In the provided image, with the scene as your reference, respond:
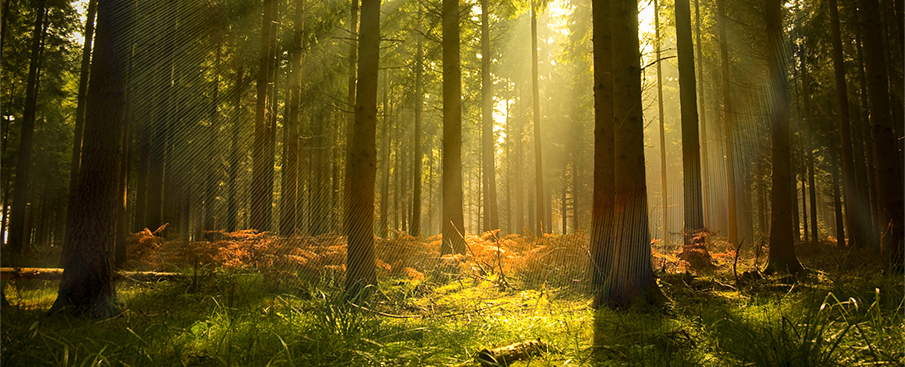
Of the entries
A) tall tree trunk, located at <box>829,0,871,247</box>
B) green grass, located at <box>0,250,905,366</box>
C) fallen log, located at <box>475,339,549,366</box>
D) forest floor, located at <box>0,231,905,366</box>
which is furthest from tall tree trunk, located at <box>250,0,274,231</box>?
tall tree trunk, located at <box>829,0,871,247</box>

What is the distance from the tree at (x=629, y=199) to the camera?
211 inches

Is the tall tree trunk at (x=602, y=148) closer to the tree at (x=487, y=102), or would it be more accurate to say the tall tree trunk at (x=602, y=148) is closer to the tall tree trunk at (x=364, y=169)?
the tall tree trunk at (x=364, y=169)

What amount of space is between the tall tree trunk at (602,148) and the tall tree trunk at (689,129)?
14.1ft

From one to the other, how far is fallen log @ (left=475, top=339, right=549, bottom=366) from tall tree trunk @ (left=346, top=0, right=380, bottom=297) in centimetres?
338

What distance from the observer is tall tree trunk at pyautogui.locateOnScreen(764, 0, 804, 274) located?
739 centimetres

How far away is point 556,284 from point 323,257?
178 inches

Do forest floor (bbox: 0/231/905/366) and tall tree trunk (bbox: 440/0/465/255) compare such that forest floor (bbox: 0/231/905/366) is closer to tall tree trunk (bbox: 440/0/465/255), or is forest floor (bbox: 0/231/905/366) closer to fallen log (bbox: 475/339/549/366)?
fallen log (bbox: 475/339/549/366)

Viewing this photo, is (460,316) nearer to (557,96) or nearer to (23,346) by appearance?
(23,346)

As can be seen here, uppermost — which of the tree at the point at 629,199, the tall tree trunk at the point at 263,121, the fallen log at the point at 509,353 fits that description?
the tall tree trunk at the point at 263,121

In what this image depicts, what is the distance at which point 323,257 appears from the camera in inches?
332

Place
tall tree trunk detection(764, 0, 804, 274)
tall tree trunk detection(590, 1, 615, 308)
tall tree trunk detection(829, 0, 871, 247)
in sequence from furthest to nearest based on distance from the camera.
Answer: tall tree trunk detection(829, 0, 871, 247) < tall tree trunk detection(764, 0, 804, 274) < tall tree trunk detection(590, 1, 615, 308)

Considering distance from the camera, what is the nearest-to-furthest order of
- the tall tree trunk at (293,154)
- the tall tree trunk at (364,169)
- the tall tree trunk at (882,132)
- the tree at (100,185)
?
the tree at (100,185) < the tall tree trunk at (364,169) < the tall tree trunk at (882,132) < the tall tree trunk at (293,154)

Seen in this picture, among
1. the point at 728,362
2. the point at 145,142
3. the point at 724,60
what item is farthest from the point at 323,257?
the point at 724,60

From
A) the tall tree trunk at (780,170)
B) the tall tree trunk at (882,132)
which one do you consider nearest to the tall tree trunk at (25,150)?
the tall tree trunk at (780,170)
